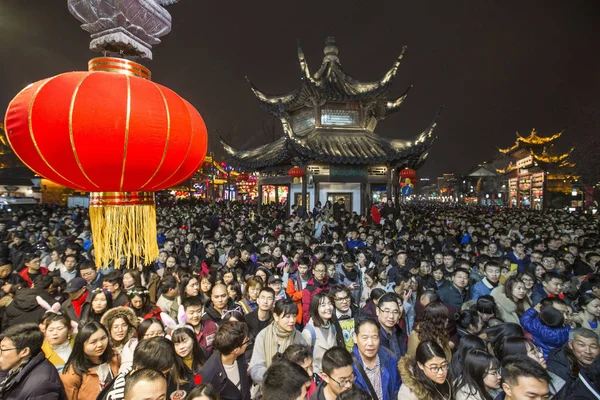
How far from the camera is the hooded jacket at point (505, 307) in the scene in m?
4.28

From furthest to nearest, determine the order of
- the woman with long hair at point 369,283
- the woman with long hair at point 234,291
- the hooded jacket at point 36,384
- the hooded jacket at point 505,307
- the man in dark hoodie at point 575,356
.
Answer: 1. the woman with long hair at point 369,283
2. the woman with long hair at point 234,291
3. the hooded jacket at point 505,307
4. the man in dark hoodie at point 575,356
5. the hooded jacket at point 36,384

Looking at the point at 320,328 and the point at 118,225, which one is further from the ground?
the point at 118,225

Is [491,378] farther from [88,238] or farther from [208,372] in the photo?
[88,238]

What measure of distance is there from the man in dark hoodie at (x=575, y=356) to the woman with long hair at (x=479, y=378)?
629 mm

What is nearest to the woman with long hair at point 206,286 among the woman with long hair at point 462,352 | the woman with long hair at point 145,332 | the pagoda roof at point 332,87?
the woman with long hair at point 145,332

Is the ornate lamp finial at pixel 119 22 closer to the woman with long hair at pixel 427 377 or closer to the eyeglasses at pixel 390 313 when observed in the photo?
the eyeglasses at pixel 390 313

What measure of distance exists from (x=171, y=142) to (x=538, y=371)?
345 cm

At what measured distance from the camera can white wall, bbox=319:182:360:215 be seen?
1811cm

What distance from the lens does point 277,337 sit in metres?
3.25

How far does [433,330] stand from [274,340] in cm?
159

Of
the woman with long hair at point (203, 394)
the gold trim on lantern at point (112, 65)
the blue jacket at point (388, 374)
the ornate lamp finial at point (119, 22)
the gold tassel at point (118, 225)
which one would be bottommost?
the blue jacket at point (388, 374)

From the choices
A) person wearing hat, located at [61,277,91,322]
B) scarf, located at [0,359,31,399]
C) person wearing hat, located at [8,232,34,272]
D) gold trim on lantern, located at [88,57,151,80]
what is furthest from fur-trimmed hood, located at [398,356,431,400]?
person wearing hat, located at [8,232,34,272]

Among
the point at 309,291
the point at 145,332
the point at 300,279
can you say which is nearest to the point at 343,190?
the point at 300,279

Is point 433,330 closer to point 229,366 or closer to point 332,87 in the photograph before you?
point 229,366
